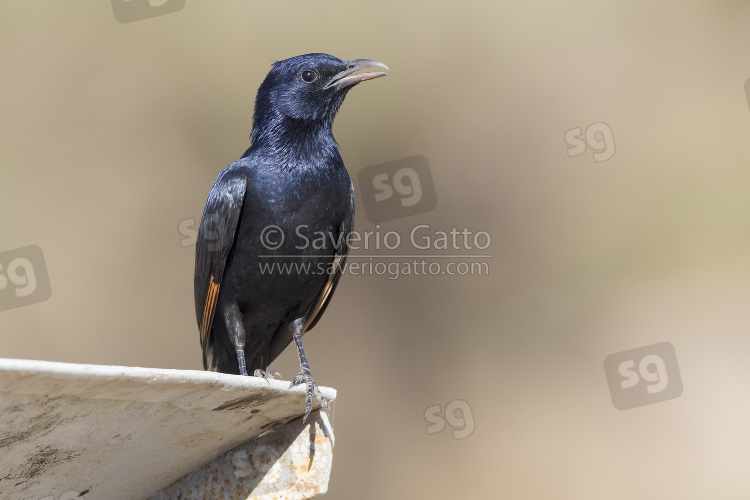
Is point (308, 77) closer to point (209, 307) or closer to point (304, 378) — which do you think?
point (209, 307)

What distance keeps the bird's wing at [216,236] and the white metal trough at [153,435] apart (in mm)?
1327

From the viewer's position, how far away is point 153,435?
1.79 metres

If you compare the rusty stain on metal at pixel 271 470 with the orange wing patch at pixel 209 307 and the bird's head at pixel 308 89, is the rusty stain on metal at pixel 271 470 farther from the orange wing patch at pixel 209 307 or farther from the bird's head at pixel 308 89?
the bird's head at pixel 308 89

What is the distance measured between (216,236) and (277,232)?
29cm

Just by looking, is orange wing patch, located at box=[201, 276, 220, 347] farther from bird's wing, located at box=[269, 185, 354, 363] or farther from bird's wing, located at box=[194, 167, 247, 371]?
bird's wing, located at box=[269, 185, 354, 363]

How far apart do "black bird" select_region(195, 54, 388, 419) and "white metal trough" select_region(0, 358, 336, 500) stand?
3.63 feet

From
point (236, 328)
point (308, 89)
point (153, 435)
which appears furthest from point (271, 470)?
point (308, 89)

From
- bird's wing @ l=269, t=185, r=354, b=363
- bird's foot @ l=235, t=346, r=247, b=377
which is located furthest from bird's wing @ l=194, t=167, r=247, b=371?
bird's wing @ l=269, t=185, r=354, b=363

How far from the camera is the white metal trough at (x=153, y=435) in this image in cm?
146

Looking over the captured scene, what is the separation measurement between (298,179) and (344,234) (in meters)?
0.33

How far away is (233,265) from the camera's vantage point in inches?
135

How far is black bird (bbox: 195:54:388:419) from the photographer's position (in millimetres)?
3348

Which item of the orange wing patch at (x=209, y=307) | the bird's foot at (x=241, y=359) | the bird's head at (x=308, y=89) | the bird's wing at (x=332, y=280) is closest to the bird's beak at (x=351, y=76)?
the bird's head at (x=308, y=89)

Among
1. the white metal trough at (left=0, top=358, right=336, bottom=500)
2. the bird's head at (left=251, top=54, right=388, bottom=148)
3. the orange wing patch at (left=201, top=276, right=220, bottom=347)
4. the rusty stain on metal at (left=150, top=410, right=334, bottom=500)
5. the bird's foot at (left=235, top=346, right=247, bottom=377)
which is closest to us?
the white metal trough at (left=0, top=358, right=336, bottom=500)
